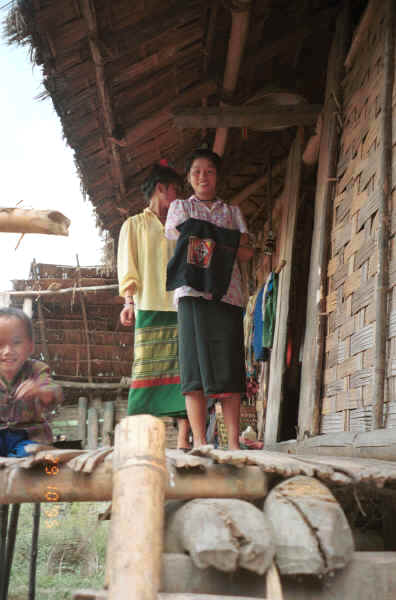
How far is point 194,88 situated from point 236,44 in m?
0.72

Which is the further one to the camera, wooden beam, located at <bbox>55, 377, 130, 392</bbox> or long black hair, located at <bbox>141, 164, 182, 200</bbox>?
wooden beam, located at <bbox>55, 377, 130, 392</bbox>

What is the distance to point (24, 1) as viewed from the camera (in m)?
3.26

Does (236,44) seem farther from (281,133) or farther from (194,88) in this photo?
(281,133)

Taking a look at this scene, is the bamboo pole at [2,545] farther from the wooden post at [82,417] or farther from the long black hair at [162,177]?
the wooden post at [82,417]

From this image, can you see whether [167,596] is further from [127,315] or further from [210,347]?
[127,315]

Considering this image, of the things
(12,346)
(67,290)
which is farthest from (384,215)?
(67,290)

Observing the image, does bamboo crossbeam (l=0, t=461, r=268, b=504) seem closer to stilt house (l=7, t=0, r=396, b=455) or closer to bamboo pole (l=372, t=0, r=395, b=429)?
stilt house (l=7, t=0, r=396, b=455)

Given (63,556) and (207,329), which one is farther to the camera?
(63,556)

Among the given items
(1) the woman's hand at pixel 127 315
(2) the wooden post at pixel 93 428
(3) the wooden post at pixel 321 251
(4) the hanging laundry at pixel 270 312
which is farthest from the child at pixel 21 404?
(2) the wooden post at pixel 93 428

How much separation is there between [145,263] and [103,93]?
1344 millimetres

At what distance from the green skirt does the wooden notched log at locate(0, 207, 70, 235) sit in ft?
5.26

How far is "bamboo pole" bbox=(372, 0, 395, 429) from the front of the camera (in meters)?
2.67

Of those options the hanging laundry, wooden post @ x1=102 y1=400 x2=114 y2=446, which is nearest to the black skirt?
the hanging laundry

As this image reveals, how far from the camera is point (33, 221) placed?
80.5 inches
